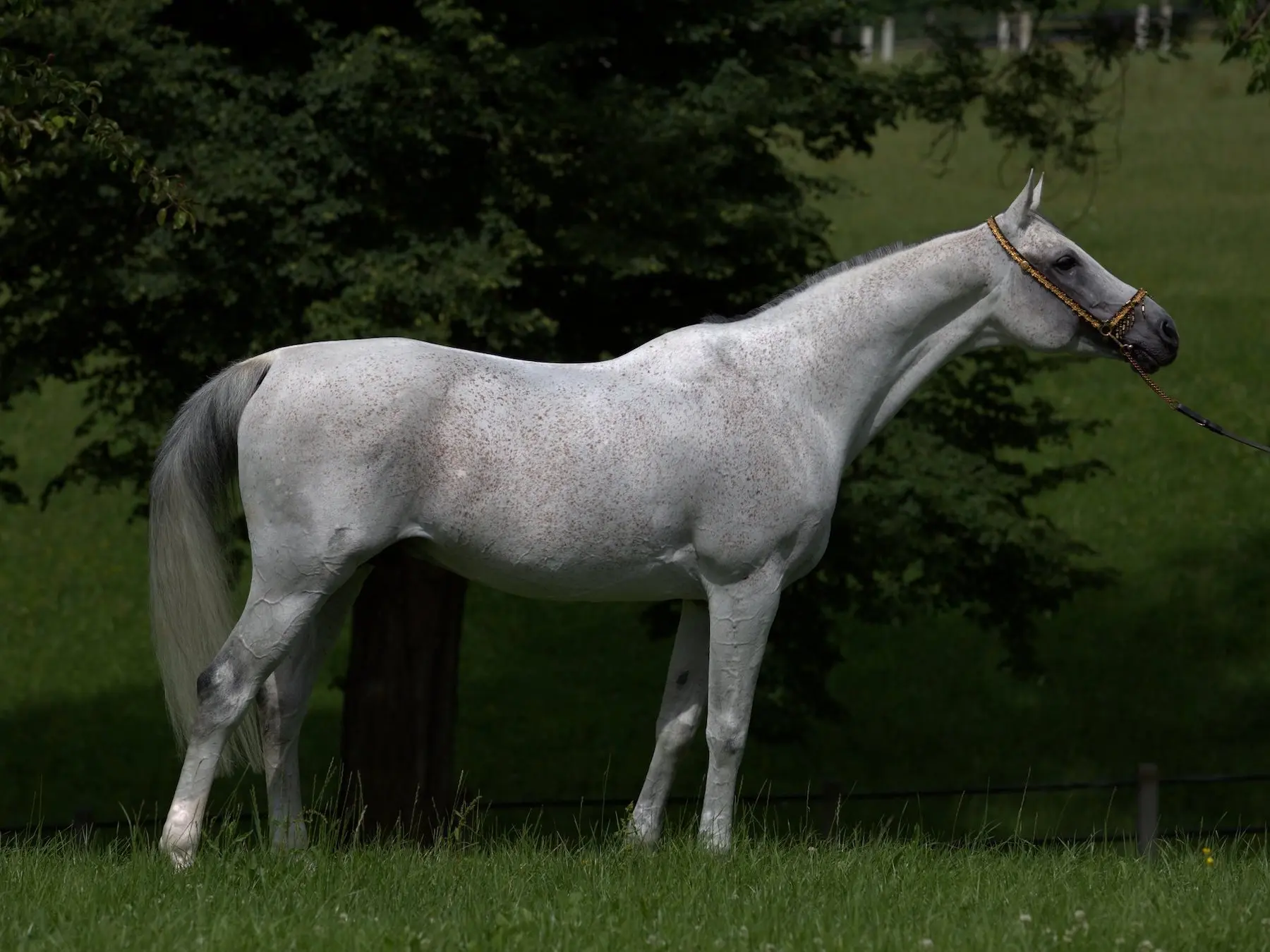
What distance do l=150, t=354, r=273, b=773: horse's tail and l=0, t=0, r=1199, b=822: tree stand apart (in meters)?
3.65

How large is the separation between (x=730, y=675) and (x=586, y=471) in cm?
96

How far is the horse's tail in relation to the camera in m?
6.17

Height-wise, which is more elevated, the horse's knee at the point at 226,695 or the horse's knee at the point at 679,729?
the horse's knee at the point at 226,695

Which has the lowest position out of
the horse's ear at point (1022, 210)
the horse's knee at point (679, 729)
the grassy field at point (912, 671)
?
the grassy field at point (912, 671)

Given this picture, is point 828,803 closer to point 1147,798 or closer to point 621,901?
point 1147,798

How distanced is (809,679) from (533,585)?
6.23 meters

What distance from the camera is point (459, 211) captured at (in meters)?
10.9

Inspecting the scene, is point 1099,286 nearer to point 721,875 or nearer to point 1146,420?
point 721,875

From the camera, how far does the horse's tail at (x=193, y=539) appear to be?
6.17m

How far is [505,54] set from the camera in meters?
10.1

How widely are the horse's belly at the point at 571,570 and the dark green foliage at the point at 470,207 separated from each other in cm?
385

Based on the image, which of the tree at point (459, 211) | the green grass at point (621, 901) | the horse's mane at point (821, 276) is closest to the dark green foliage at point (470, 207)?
the tree at point (459, 211)

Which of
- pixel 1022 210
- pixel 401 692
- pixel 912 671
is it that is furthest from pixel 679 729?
pixel 912 671

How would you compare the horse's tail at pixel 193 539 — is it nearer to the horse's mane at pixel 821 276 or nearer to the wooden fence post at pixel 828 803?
the horse's mane at pixel 821 276
